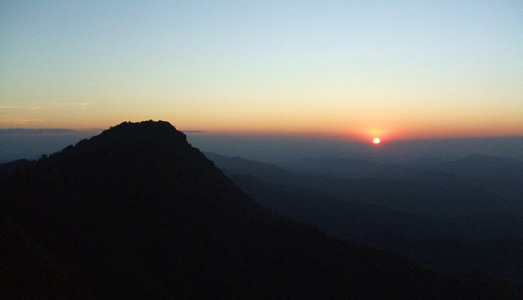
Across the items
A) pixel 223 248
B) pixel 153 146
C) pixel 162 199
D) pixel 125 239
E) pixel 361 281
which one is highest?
pixel 153 146

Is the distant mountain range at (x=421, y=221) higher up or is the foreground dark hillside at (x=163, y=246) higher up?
the foreground dark hillside at (x=163, y=246)

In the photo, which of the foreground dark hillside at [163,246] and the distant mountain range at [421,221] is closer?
the foreground dark hillside at [163,246]

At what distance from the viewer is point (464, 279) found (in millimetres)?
34250

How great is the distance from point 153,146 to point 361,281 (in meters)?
28.6

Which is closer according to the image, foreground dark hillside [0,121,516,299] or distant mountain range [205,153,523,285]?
foreground dark hillside [0,121,516,299]

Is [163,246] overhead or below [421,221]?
overhead

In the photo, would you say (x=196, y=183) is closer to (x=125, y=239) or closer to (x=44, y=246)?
(x=125, y=239)

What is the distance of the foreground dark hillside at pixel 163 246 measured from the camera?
62.8 ft

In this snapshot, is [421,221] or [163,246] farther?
[421,221]

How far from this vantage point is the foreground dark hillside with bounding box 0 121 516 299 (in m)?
19.1

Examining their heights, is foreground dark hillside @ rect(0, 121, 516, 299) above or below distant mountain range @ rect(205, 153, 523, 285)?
above

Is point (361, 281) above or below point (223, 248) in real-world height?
below

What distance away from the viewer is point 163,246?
2566 centimetres

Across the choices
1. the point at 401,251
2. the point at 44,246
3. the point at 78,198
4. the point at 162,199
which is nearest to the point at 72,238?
the point at 44,246
